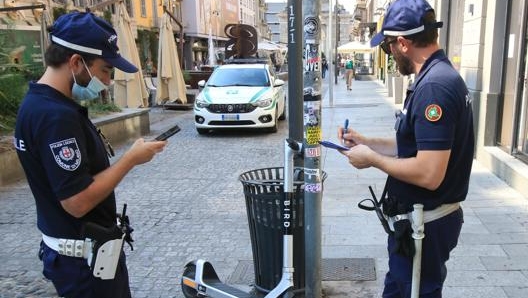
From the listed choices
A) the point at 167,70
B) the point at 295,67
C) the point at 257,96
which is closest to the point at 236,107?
the point at 257,96

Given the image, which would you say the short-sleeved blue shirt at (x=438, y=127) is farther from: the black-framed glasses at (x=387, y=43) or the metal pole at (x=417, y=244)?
the black-framed glasses at (x=387, y=43)

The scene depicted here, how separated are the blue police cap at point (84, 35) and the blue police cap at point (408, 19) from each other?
1.26 m

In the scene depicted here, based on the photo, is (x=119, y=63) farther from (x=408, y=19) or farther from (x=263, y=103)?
(x=263, y=103)

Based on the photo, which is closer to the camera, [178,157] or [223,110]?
[178,157]

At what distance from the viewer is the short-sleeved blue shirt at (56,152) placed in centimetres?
190

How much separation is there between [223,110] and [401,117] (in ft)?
28.7

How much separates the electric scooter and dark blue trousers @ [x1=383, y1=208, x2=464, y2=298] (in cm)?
80

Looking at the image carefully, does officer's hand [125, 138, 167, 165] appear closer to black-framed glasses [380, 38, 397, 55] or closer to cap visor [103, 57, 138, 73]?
cap visor [103, 57, 138, 73]

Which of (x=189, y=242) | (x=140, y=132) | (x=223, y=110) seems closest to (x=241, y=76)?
(x=223, y=110)

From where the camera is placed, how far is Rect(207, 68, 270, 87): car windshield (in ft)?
38.7

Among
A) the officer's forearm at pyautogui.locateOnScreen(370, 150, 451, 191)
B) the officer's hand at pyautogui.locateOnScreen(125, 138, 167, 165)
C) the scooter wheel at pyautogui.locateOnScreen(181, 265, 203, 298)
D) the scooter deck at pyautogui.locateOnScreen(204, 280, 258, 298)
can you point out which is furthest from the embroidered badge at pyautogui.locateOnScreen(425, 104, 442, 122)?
the scooter wheel at pyautogui.locateOnScreen(181, 265, 203, 298)

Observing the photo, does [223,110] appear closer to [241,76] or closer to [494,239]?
[241,76]

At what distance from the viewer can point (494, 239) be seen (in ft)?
14.8

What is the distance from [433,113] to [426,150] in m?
0.16
